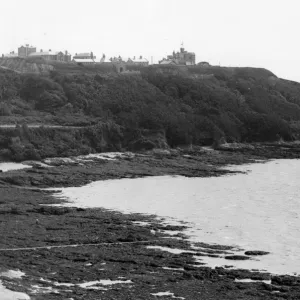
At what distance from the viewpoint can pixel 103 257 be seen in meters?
26.2

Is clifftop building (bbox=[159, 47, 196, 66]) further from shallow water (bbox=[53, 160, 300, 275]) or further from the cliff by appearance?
shallow water (bbox=[53, 160, 300, 275])

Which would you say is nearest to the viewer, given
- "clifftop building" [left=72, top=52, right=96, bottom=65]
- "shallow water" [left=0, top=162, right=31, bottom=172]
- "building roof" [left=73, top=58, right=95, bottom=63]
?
"shallow water" [left=0, top=162, right=31, bottom=172]

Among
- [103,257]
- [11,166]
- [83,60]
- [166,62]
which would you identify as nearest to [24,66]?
[83,60]

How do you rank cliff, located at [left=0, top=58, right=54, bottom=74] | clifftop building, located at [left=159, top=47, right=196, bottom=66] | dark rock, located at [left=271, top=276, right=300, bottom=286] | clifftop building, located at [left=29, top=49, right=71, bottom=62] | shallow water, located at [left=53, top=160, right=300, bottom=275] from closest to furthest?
dark rock, located at [left=271, top=276, right=300, bottom=286], shallow water, located at [left=53, top=160, right=300, bottom=275], cliff, located at [left=0, top=58, right=54, bottom=74], clifftop building, located at [left=29, top=49, right=71, bottom=62], clifftop building, located at [left=159, top=47, right=196, bottom=66]

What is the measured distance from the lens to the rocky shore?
73.8 feet

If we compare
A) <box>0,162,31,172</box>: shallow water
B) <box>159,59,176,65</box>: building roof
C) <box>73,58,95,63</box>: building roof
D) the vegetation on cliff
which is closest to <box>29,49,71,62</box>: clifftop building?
<box>73,58,95,63</box>: building roof

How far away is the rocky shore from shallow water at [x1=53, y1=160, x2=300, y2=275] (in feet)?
3.55

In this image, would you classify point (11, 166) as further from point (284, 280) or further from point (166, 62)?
point (166, 62)

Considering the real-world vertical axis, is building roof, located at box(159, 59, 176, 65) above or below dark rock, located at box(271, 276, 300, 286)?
above

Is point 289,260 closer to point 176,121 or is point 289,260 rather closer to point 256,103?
point 176,121

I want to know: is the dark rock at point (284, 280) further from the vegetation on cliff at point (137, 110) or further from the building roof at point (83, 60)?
the building roof at point (83, 60)

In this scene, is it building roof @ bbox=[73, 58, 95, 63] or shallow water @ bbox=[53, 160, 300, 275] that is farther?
building roof @ bbox=[73, 58, 95, 63]

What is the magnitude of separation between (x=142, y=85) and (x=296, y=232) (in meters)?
42.3

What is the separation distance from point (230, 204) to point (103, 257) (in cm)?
1445
